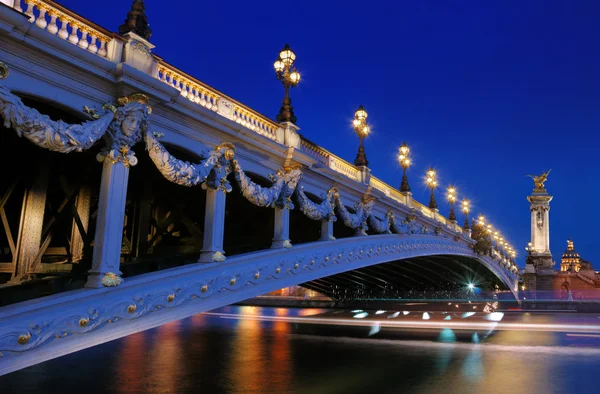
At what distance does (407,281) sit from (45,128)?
1491 inches

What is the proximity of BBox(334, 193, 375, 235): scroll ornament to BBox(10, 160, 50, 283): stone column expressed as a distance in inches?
399

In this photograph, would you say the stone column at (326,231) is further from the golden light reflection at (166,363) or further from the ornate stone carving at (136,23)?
the ornate stone carving at (136,23)

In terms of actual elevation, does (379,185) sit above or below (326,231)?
above

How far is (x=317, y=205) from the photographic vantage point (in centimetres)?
1716

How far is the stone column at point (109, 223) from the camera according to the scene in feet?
30.5

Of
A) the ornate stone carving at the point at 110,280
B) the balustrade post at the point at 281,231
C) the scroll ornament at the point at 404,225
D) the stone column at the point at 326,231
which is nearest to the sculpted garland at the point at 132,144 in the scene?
the balustrade post at the point at 281,231

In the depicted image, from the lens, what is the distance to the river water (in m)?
12.1

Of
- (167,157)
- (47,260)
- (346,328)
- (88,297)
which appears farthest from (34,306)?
(346,328)

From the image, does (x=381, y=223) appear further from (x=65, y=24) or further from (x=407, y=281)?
(x=407, y=281)

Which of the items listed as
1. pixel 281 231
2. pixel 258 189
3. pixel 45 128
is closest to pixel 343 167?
pixel 281 231

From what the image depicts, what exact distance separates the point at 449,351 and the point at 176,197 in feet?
37.7

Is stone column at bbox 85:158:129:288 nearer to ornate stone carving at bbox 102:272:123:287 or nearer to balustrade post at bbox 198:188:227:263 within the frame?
ornate stone carving at bbox 102:272:123:287

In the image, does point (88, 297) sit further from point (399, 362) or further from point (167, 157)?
point (399, 362)

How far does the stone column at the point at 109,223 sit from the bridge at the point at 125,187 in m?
0.02
